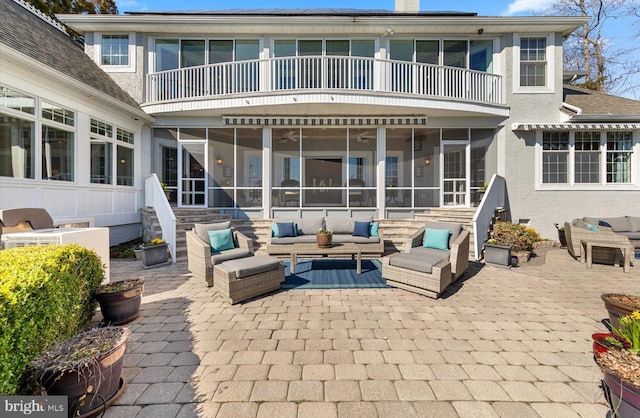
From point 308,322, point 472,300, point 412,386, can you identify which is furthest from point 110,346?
point 472,300

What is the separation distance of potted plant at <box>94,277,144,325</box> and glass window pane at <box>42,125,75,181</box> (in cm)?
456

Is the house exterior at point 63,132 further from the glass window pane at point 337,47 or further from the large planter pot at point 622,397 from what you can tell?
the large planter pot at point 622,397

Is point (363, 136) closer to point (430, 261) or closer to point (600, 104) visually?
point (430, 261)

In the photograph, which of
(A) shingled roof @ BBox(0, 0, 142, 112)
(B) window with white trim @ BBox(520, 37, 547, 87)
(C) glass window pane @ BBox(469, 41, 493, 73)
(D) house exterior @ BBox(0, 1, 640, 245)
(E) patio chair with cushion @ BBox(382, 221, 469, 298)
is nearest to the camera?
(E) patio chair with cushion @ BBox(382, 221, 469, 298)

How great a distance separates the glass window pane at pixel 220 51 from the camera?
9.12 metres

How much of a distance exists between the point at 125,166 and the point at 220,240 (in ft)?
18.8

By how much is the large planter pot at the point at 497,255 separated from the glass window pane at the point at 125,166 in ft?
35.4

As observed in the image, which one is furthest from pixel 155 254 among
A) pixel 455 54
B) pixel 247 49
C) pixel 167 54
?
pixel 455 54

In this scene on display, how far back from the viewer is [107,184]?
7484 millimetres

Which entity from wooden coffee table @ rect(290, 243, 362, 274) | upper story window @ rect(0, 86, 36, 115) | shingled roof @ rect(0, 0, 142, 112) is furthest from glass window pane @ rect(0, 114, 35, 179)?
wooden coffee table @ rect(290, 243, 362, 274)

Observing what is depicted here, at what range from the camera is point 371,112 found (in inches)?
340

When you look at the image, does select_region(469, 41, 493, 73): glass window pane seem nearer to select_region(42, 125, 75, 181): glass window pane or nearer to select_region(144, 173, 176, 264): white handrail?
select_region(144, 173, 176, 264): white handrail

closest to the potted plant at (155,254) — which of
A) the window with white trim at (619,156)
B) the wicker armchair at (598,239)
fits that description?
the wicker armchair at (598,239)

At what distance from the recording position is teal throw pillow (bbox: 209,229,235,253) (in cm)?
511
